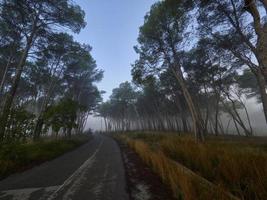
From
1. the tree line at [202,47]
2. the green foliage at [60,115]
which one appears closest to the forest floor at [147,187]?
the tree line at [202,47]

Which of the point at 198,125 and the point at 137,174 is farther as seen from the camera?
the point at 198,125

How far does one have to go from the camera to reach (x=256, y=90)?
31281mm

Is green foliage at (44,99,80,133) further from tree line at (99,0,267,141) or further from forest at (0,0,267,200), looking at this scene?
tree line at (99,0,267,141)


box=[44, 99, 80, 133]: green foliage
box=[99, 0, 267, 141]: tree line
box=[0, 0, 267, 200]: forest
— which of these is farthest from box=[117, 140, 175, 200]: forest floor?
box=[44, 99, 80, 133]: green foliage

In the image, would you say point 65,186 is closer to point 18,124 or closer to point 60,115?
point 18,124

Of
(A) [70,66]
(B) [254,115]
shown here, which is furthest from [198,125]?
(B) [254,115]

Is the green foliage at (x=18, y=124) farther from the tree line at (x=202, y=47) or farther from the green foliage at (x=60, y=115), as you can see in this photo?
the tree line at (x=202, y=47)

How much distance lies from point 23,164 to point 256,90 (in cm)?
3703

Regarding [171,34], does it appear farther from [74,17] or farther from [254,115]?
[254,115]

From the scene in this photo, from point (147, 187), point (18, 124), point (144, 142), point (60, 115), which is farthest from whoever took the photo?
point (60, 115)

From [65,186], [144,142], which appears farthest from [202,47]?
[65,186]

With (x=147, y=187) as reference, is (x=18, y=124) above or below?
above

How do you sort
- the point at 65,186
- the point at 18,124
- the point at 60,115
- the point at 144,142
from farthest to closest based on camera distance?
the point at 60,115 < the point at 144,142 < the point at 18,124 < the point at 65,186

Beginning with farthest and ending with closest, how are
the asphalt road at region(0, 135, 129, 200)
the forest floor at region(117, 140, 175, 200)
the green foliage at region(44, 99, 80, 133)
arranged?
the green foliage at region(44, 99, 80, 133), the asphalt road at region(0, 135, 129, 200), the forest floor at region(117, 140, 175, 200)
